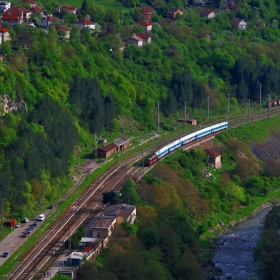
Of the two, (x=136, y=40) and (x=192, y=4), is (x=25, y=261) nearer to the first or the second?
(x=136, y=40)

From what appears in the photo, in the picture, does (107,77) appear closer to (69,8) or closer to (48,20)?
(48,20)

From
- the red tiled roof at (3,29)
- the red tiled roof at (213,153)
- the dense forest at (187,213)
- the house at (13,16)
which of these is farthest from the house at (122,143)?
the house at (13,16)

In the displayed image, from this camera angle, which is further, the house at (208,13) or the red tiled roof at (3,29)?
the house at (208,13)

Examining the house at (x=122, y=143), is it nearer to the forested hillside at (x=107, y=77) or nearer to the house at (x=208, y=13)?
the forested hillside at (x=107, y=77)

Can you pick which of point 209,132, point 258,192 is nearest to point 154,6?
point 209,132

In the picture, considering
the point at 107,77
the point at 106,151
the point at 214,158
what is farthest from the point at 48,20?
the point at 214,158

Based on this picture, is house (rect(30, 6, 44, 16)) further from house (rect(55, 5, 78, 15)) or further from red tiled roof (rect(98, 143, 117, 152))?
red tiled roof (rect(98, 143, 117, 152))
